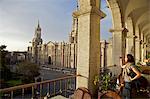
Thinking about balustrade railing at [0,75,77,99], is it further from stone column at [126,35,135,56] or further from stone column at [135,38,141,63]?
stone column at [135,38,141,63]

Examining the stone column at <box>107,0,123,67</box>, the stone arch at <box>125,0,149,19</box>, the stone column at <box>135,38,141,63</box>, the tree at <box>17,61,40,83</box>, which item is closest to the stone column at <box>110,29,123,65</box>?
the stone column at <box>107,0,123,67</box>

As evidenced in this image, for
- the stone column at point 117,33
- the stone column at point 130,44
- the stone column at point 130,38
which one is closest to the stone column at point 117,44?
the stone column at point 117,33

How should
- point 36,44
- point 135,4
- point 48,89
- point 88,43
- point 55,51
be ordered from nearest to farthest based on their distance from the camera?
point 88,43, point 48,89, point 135,4, point 55,51, point 36,44

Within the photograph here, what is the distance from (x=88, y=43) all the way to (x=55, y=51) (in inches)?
2355

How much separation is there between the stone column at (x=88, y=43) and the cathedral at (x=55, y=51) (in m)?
46.4

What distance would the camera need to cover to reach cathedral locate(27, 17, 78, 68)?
2216 inches

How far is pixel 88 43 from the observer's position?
5.27 metres

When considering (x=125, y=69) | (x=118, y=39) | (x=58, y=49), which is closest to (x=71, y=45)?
(x=58, y=49)

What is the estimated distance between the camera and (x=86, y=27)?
531 cm

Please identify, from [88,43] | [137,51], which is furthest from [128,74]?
[137,51]

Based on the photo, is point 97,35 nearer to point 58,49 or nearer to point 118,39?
point 118,39

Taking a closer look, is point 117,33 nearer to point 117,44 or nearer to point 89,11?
point 117,44

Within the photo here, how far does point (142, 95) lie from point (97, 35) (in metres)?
1.82

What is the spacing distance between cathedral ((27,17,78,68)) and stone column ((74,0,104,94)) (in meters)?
46.4
